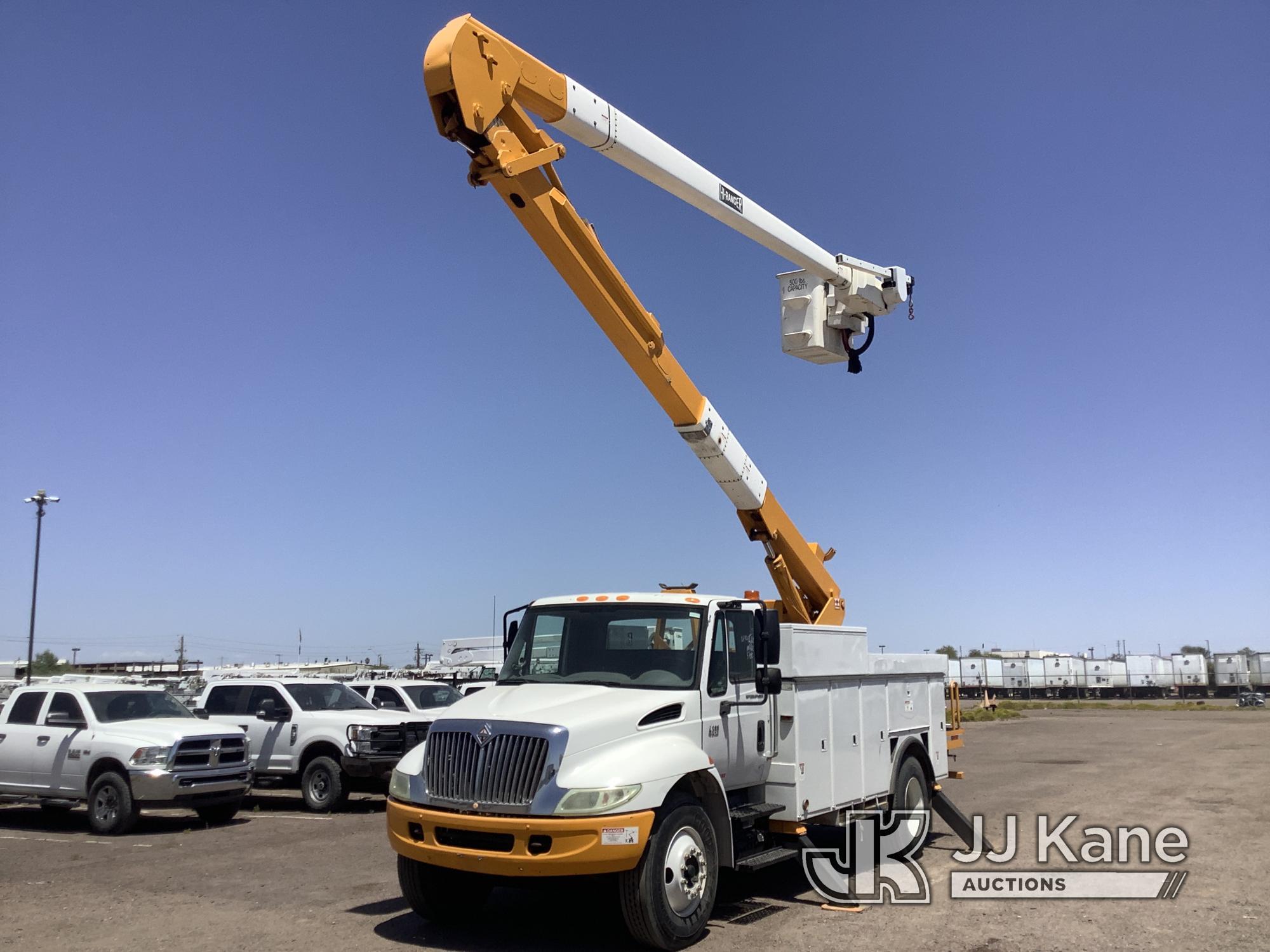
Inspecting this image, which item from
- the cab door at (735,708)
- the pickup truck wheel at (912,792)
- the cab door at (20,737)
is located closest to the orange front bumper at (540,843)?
the cab door at (735,708)

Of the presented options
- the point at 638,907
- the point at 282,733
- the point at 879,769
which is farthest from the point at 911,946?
the point at 282,733

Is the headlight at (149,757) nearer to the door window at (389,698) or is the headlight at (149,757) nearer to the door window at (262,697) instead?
the door window at (262,697)

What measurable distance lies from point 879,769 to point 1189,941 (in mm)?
3263

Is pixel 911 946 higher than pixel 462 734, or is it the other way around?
pixel 462 734

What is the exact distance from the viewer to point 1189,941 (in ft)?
23.7

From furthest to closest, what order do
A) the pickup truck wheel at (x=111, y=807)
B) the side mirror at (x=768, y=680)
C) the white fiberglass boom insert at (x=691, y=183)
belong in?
the pickup truck wheel at (x=111, y=807) → the white fiberglass boom insert at (x=691, y=183) → the side mirror at (x=768, y=680)

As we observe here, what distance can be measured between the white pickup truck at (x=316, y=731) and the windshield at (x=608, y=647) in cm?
696

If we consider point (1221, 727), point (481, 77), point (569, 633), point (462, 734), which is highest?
point (481, 77)

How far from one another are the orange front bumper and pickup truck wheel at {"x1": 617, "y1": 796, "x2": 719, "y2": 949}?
163mm

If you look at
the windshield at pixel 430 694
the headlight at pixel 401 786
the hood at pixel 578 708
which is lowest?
the windshield at pixel 430 694

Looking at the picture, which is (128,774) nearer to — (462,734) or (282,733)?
(282,733)

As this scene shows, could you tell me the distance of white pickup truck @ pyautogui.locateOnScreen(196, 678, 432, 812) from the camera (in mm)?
14828

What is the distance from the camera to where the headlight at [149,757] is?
1274 cm

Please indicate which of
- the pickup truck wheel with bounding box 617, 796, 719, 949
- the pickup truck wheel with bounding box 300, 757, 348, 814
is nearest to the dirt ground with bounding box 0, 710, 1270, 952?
the pickup truck wheel with bounding box 617, 796, 719, 949
